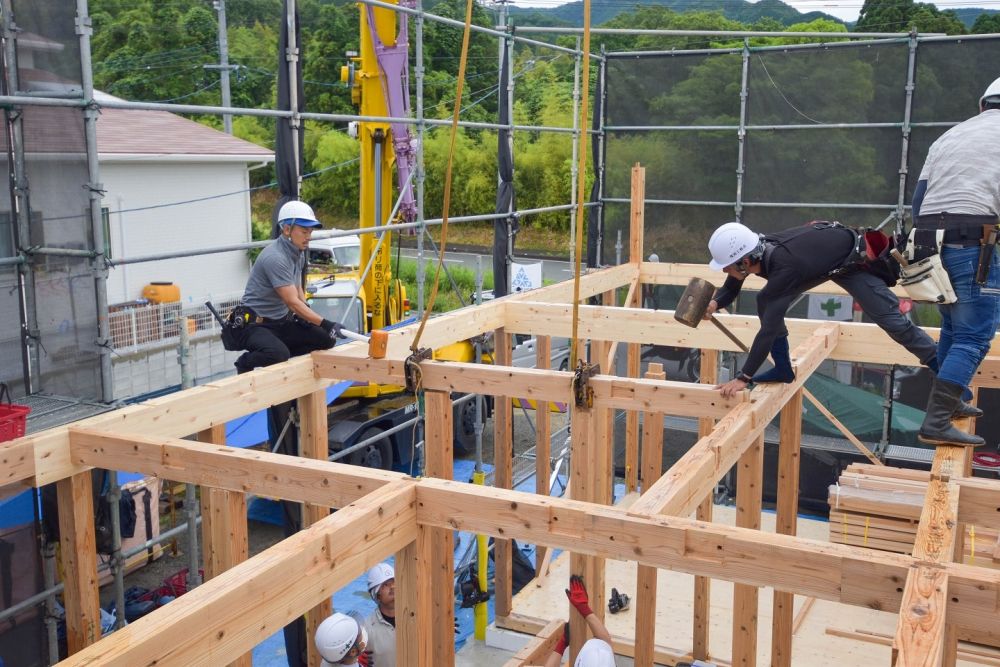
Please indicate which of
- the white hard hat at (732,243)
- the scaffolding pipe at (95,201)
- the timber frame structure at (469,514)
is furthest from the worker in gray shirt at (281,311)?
the white hard hat at (732,243)

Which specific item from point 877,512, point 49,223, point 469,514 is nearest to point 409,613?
point 469,514

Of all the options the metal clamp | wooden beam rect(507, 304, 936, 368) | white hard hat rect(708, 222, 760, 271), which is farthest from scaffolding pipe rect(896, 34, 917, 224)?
the metal clamp

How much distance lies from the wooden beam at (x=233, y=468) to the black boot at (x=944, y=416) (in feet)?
8.94

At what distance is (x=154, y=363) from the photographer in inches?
385

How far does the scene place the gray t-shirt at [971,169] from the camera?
4.42m

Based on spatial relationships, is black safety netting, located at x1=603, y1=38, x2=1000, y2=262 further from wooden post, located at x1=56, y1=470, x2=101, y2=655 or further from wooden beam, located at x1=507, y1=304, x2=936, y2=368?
wooden post, located at x1=56, y1=470, x2=101, y2=655

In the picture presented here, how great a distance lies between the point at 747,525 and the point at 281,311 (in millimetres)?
3078

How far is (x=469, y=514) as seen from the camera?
3.49 m

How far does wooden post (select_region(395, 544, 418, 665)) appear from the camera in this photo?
3.52 m

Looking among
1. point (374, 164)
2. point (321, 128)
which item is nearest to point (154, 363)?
point (374, 164)

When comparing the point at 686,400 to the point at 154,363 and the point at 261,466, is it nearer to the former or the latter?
the point at 261,466

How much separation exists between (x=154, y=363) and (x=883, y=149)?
8545 mm

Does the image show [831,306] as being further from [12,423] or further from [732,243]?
[12,423]

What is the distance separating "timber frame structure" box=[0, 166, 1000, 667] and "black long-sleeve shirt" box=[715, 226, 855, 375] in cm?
32
